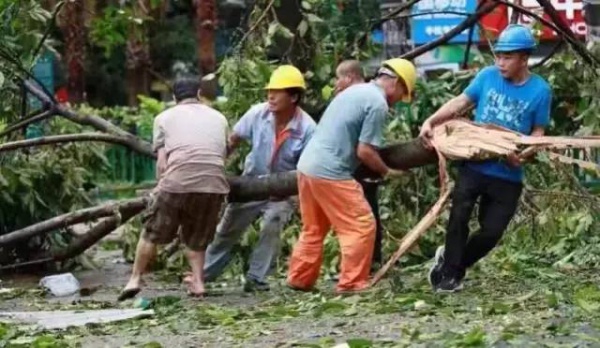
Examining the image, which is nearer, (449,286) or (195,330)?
(195,330)

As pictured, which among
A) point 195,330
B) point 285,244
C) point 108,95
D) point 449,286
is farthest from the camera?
point 108,95

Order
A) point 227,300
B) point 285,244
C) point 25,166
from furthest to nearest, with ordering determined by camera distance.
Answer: point 25,166
point 285,244
point 227,300

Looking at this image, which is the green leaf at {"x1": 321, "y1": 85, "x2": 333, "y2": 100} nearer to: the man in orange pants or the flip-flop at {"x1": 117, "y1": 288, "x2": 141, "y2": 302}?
the man in orange pants

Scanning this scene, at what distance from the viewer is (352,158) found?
29.6 ft

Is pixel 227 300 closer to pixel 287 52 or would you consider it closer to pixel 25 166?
pixel 287 52

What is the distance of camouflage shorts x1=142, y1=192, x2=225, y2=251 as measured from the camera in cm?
930

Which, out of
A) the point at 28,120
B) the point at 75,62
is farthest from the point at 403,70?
the point at 75,62

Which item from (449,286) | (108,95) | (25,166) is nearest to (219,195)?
(449,286)

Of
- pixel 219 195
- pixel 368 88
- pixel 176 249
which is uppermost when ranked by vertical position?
pixel 368 88

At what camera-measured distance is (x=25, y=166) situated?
13.3 meters

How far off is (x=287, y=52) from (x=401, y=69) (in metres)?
3.08

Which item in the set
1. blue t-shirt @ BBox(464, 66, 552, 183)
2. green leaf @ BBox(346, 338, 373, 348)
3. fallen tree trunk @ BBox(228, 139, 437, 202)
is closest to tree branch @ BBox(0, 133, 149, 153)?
fallen tree trunk @ BBox(228, 139, 437, 202)

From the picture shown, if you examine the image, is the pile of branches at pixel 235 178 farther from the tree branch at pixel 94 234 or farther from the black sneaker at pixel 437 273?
the black sneaker at pixel 437 273

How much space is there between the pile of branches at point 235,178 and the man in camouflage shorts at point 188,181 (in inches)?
18.2
